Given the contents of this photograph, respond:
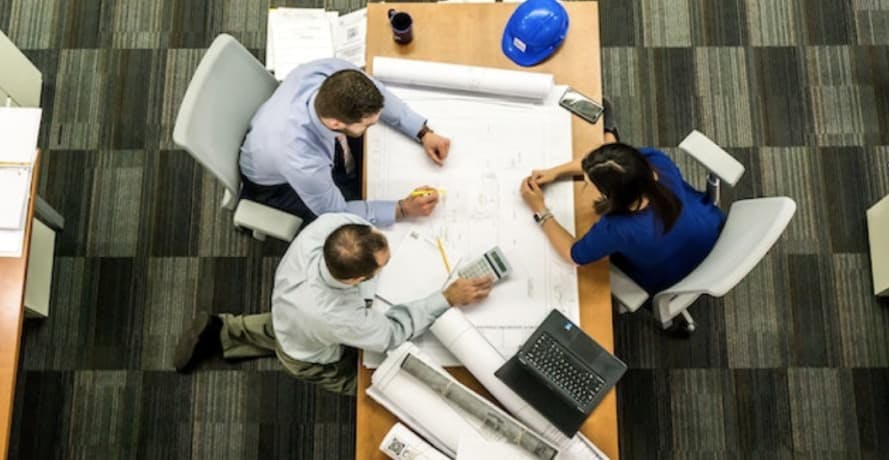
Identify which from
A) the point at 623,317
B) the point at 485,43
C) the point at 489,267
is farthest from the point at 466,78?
the point at 623,317

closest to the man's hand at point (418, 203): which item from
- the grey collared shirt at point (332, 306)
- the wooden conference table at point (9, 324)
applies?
the grey collared shirt at point (332, 306)

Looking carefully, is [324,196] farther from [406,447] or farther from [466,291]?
[406,447]

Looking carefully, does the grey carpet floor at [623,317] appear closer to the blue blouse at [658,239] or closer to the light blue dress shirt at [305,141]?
the blue blouse at [658,239]

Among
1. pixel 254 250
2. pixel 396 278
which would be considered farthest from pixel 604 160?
pixel 254 250

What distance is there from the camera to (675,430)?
98.7 inches

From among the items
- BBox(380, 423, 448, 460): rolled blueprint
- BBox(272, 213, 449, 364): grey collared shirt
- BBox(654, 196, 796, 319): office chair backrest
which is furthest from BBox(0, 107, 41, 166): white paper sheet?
BBox(654, 196, 796, 319): office chair backrest

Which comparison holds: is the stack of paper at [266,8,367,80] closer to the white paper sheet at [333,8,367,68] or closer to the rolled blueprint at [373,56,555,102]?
the white paper sheet at [333,8,367,68]

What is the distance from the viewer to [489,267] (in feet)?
5.77

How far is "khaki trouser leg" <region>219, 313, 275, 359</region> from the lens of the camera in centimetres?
236

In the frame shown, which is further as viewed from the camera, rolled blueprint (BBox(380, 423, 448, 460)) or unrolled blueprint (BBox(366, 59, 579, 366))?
unrolled blueprint (BBox(366, 59, 579, 366))

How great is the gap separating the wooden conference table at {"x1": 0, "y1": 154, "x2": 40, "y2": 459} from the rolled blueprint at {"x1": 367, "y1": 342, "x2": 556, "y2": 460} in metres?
0.94

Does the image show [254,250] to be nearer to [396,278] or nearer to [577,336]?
[396,278]

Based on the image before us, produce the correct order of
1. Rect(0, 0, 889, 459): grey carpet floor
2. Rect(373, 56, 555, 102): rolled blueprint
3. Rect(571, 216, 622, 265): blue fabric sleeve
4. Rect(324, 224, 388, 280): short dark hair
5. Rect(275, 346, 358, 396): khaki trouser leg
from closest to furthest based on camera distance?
Rect(324, 224, 388, 280): short dark hair → Rect(571, 216, 622, 265): blue fabric sleeve → Rect(373, 56, 555, 102): rolled blueprint → Rect(275, 346, 358, 396): khaki trouser leg → Rect(0, 0, 889, 459): grey carpet floor

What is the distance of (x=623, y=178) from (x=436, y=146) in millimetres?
492
